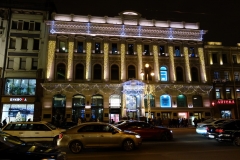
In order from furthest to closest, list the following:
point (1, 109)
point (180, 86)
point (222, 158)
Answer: point (180, 86), point (1, 109), point (222, 158)

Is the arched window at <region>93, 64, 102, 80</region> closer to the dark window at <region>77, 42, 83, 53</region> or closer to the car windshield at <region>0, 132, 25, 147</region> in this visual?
the dark window at <region>77, 42, 83, 53</region>

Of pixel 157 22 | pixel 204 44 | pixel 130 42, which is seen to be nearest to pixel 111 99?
pixel 130 42

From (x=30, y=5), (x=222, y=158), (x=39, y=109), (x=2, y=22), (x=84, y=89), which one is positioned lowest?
(x=222, y=158)

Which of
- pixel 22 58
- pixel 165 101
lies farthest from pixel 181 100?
pixel 22 58

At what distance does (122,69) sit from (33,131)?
2095 cm

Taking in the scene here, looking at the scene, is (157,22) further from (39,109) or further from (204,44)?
(39,109)

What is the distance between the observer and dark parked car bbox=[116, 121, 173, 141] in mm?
15633

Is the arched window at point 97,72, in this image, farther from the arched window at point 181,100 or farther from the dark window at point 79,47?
the arched window at point 181,100

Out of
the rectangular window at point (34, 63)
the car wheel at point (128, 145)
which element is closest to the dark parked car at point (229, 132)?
the car wheel at point (128, 145)

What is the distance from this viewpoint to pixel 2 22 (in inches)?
1297

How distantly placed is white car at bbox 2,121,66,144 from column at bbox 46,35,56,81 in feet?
59.2

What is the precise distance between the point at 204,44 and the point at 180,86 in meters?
9.63

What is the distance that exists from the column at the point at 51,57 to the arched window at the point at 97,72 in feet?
21.5

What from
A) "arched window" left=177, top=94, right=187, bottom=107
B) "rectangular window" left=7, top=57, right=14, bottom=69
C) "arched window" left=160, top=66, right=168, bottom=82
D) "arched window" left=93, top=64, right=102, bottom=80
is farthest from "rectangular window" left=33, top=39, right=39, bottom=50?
"arched window" left=177, top=94, right=187, bottom=107
